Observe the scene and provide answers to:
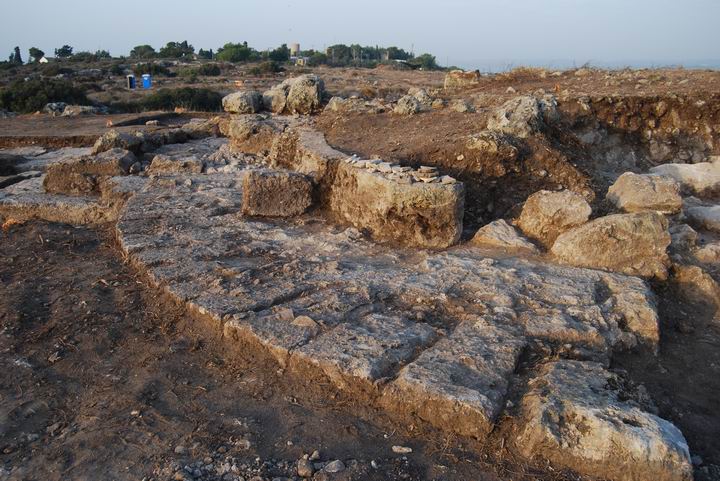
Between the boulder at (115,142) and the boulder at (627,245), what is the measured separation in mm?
6318

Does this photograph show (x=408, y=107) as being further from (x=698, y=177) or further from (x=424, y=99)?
(x=698, y=177)

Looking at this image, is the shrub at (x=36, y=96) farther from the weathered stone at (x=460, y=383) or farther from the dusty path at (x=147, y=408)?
the weathered stone at (x=460, y=383)

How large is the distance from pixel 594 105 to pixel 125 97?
69.8 ft

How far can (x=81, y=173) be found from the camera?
6.95 m

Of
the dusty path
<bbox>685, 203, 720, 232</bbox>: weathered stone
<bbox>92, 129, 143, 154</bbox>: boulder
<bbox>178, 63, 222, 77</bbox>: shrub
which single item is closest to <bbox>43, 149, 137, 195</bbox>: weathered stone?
<bbox>92, 129, 143, 154</bbox>: boulder

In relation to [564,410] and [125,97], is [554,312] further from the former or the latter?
[125,97]

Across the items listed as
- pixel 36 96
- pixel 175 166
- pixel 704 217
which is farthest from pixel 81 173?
pixel 36 96

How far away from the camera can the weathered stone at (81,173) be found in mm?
6844

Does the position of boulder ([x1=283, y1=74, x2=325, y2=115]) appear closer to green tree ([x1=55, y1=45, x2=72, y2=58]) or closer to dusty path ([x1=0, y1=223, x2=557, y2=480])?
dusty path ([x1=0, y1=223, x2=557, y2=480])

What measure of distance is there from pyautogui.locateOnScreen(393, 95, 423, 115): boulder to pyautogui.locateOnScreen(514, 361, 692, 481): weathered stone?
17.9 ft

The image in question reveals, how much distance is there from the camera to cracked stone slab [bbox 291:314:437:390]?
3104 millimetres

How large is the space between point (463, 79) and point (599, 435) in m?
9.47

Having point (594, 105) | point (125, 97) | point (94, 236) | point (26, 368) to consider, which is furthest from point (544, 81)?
point (125, 97)

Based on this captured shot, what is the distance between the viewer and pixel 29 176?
7.91 metres
